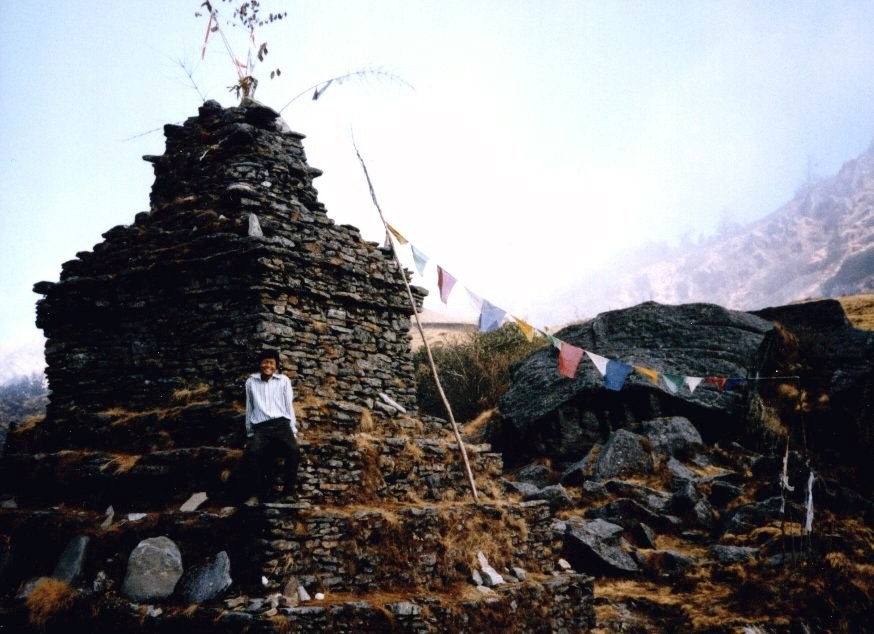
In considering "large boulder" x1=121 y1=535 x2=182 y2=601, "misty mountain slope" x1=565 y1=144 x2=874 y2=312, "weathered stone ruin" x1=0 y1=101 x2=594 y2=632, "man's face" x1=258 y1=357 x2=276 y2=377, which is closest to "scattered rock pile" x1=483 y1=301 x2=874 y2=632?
"weathered stone ruin" x1=0 y1=101 x2=594 y2=632

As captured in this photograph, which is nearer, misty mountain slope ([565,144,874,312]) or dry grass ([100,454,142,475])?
dry grass ([100,454,142,475])

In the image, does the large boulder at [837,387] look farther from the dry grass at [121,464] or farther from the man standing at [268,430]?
the dry grass at [121,464]

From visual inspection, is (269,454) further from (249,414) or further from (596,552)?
(596,552)

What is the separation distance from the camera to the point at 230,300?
930 centimetres

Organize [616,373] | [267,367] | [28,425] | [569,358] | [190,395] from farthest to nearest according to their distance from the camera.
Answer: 1. [616,373]
2. [569,358]
3. [28,425]
4. [190,395]
5. [267,367]

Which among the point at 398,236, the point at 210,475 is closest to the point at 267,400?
the point at 210,475

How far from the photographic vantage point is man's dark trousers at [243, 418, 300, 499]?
7.14 m

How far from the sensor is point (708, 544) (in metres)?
11.4

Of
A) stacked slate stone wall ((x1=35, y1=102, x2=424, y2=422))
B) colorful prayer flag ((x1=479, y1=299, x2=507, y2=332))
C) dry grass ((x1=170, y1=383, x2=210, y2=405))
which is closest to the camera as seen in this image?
dry grass ((x1=170, y1=383, x2=210, y2=405))

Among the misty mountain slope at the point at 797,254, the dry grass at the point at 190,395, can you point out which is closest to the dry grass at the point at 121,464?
the dry grass at the point at 190,395

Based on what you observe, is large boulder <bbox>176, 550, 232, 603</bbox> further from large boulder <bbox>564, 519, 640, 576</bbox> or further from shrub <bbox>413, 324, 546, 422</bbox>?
shrub <bbox>413, 324, 546, 422</bbox>

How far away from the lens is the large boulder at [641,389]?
1602 centimetres

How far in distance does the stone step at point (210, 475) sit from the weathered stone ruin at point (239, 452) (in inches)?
1.0

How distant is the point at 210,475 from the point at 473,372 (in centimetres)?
1787
